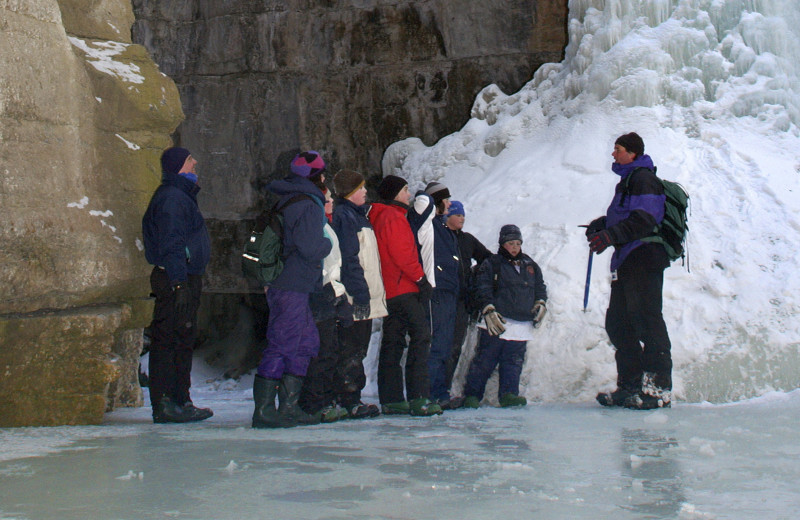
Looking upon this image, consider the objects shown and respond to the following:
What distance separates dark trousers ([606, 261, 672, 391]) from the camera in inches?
213

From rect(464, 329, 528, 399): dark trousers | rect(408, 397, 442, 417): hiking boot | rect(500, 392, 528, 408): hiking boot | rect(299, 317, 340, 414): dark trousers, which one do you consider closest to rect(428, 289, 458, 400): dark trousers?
rect(464, 329, 528, 399): dark trousers

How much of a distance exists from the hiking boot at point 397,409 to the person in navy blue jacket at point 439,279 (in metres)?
0.50

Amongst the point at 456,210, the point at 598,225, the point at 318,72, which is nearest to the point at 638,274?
the point at 598,225

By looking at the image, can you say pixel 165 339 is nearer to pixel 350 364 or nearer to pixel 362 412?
pixel 350 364

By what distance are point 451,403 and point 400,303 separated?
0.92 m

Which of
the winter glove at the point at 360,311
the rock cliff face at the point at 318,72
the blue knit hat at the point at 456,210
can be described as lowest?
the winter glove at the point at 360,311

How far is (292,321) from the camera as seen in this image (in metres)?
4.81

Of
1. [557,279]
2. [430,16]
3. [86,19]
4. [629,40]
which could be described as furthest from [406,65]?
[86,19]

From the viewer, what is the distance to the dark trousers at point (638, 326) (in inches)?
213

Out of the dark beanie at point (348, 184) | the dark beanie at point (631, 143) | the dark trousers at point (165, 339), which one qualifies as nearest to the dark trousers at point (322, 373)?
the dark trousers at point (165, 339)

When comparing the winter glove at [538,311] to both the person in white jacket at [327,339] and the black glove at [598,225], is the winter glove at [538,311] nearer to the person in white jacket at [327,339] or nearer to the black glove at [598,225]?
the black glove at [598,225]

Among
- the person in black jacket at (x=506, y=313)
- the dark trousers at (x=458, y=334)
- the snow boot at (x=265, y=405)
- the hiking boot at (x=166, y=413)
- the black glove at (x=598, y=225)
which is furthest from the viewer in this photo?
the dark trousers at (x=458, y=334)

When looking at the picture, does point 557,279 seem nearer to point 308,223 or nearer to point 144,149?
point 308,223

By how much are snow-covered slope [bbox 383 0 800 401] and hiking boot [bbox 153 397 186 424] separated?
8.93 feet
